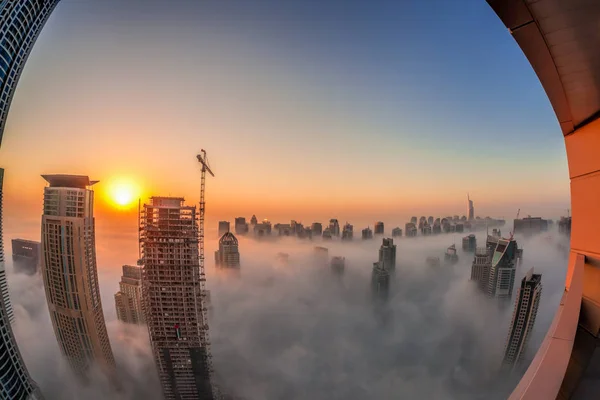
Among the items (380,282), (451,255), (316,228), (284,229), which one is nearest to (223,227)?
(284,229)

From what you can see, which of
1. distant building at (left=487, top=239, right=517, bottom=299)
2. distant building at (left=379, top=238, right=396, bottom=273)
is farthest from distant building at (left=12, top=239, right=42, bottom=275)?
distant building at (left=487, top=239, right=517, bottom=299)

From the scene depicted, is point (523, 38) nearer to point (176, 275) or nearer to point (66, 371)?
point (176, 275)

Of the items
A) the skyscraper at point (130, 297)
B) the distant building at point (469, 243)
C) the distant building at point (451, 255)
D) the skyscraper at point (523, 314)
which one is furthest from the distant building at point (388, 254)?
the skyscraper at point (130, 297)

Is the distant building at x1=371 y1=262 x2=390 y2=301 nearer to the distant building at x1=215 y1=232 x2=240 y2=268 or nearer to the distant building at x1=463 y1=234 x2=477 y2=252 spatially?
the distant building at x1=463 y1=234 x2=477 y2=252

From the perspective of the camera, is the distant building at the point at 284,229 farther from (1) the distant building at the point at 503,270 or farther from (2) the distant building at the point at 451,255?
(1) the distant building at the point at 503,270

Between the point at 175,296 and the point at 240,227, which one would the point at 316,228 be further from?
the point at 175,296

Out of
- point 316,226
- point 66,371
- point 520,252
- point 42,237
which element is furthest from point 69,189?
point 520,252
